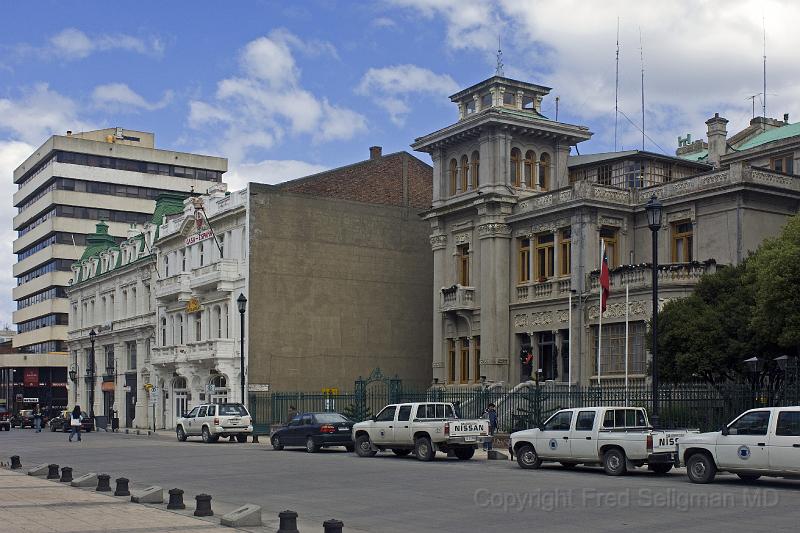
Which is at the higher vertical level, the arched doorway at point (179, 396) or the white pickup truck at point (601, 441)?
the white pickup truck at point (601, 441)

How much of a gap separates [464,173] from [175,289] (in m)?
20.0

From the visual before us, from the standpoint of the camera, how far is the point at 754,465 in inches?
827

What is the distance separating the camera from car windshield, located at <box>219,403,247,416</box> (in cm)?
4559

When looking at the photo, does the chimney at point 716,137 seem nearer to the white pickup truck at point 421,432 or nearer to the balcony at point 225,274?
the balcony at point 225,274

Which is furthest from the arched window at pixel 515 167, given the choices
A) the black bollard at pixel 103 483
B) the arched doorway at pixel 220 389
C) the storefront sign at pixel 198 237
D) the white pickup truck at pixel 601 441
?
the black bollard at pixel 103 483

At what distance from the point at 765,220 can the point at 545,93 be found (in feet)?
46.9

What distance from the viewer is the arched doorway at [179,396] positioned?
215 ft

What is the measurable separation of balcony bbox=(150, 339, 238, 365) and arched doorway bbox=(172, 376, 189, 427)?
1.59m

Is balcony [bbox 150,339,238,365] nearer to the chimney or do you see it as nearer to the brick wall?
the brick wall

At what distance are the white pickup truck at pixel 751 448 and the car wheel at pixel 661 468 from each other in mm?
2050

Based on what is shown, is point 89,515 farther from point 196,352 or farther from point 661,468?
point 196,352

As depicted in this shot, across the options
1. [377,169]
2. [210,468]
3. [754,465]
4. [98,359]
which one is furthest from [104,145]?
[754,465]

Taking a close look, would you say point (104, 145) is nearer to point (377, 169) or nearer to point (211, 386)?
point (377, 169)

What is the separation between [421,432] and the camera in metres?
30.9
